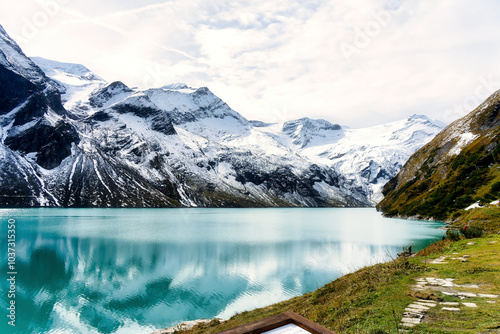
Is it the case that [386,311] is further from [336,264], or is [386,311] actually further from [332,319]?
[336,264]

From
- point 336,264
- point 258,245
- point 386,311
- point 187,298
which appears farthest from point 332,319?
point 258,245

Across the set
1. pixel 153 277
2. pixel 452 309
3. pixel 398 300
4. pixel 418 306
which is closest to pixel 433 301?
pixel 418 306

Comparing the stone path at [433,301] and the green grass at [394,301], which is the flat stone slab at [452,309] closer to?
the stone path at [433,301]

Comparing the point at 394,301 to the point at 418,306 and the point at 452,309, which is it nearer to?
the point at 418,306

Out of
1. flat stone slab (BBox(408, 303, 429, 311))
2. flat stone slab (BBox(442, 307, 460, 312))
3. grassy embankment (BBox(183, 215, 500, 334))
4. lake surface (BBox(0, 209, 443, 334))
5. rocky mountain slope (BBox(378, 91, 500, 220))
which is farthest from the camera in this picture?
rocky mountain slope (BBox(378, 91, 500, 220))

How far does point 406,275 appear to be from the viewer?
17297 mm

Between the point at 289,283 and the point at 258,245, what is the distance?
25006 millimetres

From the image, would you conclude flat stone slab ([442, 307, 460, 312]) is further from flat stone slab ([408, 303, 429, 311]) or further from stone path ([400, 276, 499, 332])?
flat stone slab ([408, 303, 429, 311])

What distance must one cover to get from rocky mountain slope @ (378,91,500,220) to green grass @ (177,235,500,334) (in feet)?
199

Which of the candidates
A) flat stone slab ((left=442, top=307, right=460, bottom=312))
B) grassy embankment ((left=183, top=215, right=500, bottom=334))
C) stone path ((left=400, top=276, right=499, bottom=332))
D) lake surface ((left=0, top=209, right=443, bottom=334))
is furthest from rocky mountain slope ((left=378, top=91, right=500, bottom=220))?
flat stone slab ((left=442, top=307, right=460, bottom=312))

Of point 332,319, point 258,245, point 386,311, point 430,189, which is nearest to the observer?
point 386,311

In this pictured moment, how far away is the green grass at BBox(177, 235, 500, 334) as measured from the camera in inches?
409

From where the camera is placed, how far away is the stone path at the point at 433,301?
11.2 meters

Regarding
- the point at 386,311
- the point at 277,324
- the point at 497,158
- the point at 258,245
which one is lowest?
the point at 258,245
